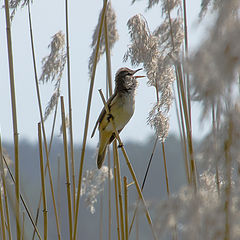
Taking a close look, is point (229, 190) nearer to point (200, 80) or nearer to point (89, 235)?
point (200, 80)

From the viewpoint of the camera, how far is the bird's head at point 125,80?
3.26 meters

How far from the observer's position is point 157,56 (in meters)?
2.23

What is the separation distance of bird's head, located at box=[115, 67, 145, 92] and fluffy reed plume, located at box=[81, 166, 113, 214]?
27.5 inches

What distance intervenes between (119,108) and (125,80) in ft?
0.82

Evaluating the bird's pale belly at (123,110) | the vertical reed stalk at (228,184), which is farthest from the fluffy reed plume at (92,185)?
the vertical reed stalk at (228,184)

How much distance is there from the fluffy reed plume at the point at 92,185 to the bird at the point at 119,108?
0.13 metres

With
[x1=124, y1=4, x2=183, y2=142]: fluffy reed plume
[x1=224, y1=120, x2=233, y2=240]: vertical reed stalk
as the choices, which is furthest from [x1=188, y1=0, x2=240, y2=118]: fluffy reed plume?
[x1=124, y1=4, x2=183, y2=142]: fluffy reed plume

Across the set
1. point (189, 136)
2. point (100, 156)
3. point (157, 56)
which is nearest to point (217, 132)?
point (189, 136)

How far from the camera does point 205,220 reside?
88 centimetres

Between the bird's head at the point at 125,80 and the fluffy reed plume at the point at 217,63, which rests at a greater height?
the bird's head at the point at 125,80

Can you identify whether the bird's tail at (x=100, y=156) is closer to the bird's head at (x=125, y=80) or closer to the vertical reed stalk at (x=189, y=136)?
the bird's head at (x=125, y=80)

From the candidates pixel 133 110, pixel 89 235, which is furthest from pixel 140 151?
pixel 133 110

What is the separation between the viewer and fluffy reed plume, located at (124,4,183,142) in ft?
7.04

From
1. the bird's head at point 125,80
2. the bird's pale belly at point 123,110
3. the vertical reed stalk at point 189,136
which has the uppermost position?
the bird's head at point 125,80
